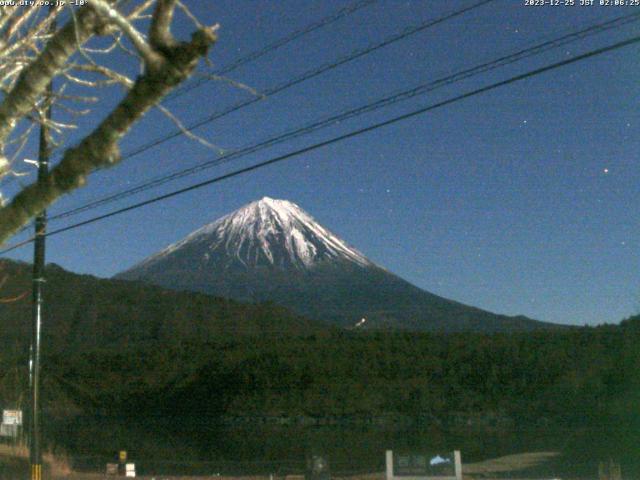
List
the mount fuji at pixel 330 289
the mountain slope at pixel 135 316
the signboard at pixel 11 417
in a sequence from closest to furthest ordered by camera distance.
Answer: the signboard at pixel 11 417, the mountain slope at pixel 135 316, the mount fuji at pixel 330 289

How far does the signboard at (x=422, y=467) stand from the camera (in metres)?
19.4

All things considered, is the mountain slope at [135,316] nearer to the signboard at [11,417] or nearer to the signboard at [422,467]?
the signboard at [11,417]

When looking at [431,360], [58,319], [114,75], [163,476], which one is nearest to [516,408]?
[431,360]

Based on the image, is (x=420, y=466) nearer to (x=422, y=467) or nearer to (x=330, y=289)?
(x=422, y=467)

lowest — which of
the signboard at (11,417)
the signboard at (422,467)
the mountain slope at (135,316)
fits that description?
the signboard at (422,467)

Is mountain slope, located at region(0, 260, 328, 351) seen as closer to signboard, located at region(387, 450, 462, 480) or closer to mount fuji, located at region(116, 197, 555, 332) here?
mount fuji, located at region(116, 197, 555, 332)

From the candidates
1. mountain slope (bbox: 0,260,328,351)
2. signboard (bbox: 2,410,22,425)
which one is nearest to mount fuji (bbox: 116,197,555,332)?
mountain slope (bbox: 0,260,328,351)

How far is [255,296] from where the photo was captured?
178 meters

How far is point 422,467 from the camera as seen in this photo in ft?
64.3

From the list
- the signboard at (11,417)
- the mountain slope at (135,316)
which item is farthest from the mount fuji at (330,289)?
the signboard at (11,417)

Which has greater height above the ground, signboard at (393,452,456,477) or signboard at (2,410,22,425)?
signboard at (2,410,22,425)

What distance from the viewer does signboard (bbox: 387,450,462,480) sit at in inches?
763

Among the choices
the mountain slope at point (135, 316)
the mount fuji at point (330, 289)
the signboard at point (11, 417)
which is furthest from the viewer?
the mount fuji at point (330, 289)

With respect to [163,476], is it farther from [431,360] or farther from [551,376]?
[431,360]
